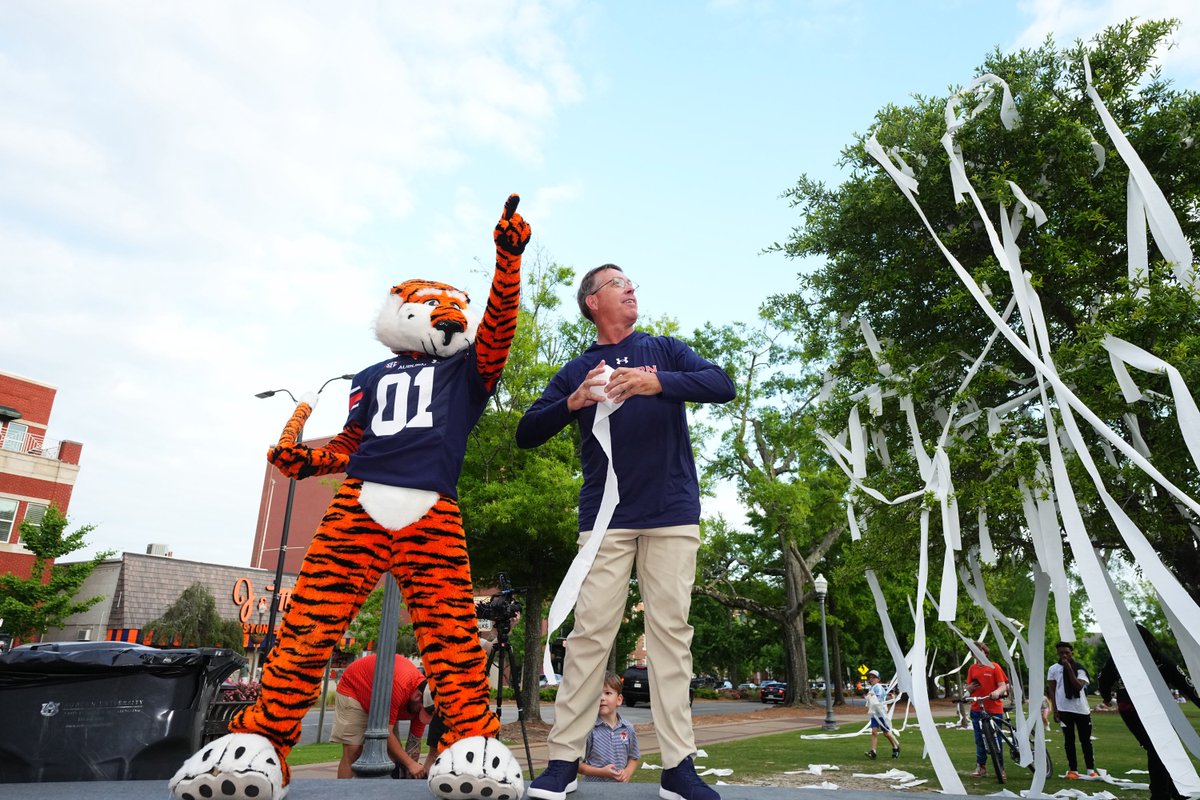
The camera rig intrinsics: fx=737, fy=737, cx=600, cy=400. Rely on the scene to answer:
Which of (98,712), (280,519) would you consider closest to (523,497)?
(98,712)

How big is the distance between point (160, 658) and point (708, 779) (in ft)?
21.6

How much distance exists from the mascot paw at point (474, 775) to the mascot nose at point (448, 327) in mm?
1595

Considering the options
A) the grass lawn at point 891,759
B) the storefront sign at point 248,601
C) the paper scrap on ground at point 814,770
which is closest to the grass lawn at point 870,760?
the grass lawn at point 891,759

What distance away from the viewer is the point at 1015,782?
807cm

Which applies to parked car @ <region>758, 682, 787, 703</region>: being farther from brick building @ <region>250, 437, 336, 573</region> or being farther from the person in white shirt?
brick building @ <region>250, 437, 336, 573</region>

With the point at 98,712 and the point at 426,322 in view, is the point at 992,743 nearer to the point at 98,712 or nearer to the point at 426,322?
the point at 426,322

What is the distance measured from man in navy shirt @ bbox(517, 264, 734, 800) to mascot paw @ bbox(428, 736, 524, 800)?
0.34 feet

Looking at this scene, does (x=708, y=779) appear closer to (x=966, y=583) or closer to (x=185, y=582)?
(x=966, y=583)

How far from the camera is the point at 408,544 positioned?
107 inches

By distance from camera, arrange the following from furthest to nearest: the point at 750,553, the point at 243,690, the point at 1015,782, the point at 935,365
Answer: the point at 750,553
the point at 243,690
the point at 1015,782
the point at 935,365

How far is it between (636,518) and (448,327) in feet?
3.85

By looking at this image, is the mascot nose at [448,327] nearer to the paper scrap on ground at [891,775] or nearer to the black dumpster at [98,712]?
the black dumpster at [98,712]

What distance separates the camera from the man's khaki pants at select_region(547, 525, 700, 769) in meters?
2.46

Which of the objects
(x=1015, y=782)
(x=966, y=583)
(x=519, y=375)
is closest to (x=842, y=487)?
(x=519, y=375)
